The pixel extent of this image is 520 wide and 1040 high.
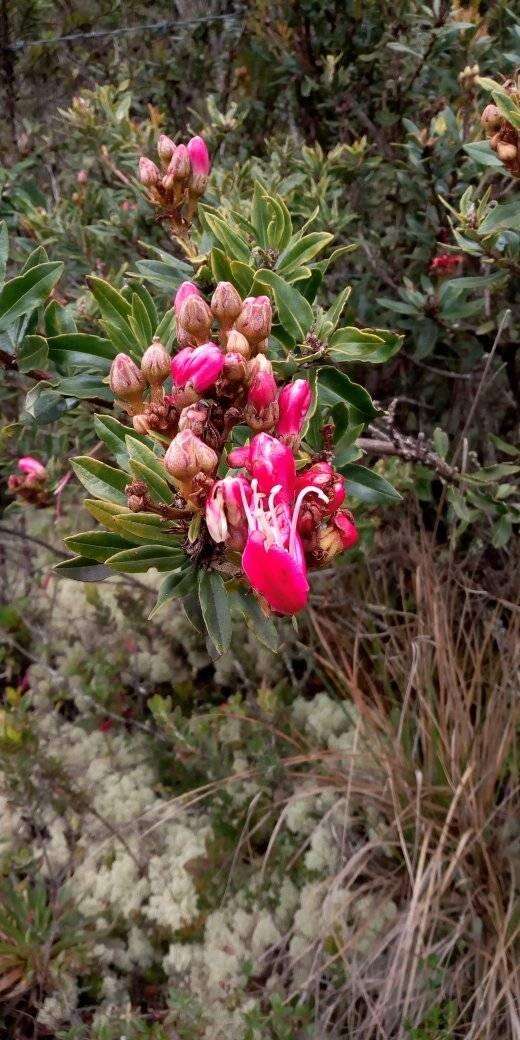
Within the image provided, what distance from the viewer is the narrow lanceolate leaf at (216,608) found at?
2.11ft

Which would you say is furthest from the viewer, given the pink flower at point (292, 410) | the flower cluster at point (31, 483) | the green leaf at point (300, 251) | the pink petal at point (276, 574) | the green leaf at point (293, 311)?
the flower cluster at point (31, 483)

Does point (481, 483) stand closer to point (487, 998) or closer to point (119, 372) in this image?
point (119, 372)

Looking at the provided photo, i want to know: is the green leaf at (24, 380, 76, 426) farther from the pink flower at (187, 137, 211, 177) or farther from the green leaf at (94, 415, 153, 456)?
the pink flower at (187, 137, 211, 177)

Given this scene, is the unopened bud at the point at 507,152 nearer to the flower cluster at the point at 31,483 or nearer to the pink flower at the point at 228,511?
the pink flower at the point at 228,511

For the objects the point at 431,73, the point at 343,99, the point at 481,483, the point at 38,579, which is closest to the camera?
the point at 481,483

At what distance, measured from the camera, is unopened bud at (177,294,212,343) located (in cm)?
65

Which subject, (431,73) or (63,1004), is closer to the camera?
(63,1004)

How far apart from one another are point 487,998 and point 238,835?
1.77ft

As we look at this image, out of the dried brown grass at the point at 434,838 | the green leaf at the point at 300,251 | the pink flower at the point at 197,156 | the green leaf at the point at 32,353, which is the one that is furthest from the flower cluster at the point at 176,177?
the dried brown grass at the point at 434,838

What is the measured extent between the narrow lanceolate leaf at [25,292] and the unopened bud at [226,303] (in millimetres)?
174

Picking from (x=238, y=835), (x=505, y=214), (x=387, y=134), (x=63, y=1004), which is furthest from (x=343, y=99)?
(x=63, y=1004)

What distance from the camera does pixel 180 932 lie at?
150 centimetres

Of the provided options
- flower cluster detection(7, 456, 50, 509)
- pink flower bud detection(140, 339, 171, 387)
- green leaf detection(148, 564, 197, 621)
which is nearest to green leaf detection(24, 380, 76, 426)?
pink flower bud detection(140, 339, 171, 387)

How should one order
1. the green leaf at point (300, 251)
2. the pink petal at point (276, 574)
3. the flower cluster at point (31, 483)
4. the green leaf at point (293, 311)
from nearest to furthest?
the pink petal at point (276, 574)
the green leaf at point (293, 311)
the green leaf at point (300, 251)
the flower cluster at point (31, 483)
